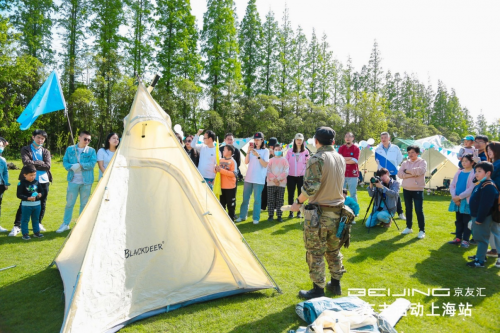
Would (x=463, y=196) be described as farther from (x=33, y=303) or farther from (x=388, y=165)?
(x=33, y=303)

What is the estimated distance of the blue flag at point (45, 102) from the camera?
5316 millimetres

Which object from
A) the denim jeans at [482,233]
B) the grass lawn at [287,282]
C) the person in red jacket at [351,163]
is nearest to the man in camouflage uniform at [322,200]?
the grass lawn at [287,282]

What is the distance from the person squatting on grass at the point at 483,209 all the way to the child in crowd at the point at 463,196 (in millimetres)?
703

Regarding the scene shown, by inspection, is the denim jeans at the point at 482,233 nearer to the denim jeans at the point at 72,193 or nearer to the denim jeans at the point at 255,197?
the denim jeans at the point at 255,197

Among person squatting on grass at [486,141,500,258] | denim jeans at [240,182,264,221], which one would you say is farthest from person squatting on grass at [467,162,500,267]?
denim jeans at [240,182,264,221]

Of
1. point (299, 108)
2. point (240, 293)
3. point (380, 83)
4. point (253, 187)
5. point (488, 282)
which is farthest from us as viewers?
point (380, 83)

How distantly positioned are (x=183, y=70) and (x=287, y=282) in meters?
25.4

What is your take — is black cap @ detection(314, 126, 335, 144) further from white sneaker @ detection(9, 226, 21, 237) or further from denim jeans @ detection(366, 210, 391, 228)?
white sneaker @ detection(9, 226, 21, 237)

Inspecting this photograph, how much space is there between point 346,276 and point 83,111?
24.1m

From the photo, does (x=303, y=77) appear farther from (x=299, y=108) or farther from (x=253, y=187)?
(x=253, y=187)

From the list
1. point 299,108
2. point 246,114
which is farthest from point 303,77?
point 246,114

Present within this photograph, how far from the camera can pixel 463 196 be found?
17.5ft

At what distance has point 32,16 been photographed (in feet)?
73.4

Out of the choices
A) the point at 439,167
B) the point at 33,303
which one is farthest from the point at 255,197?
the point at 439,167
